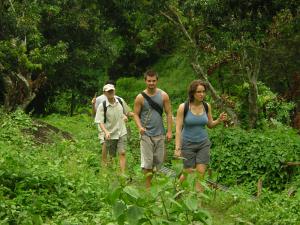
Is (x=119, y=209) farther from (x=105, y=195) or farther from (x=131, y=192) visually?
(x=105, y=195)

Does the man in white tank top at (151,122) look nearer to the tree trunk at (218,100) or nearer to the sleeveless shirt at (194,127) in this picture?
the sleeveless shirt at (194,127)

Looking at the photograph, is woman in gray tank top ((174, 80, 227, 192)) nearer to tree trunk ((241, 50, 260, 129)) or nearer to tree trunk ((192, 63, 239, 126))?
tree trunk ((241, 50, 260, 129))

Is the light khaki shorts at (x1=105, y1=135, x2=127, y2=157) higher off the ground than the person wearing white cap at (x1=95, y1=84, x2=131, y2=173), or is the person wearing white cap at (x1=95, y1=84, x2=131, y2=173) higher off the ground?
the person wearing white cap at (x1=95, y1=84, x2=131, y2=173)

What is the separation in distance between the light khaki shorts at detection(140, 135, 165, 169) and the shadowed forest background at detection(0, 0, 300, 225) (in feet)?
0.91

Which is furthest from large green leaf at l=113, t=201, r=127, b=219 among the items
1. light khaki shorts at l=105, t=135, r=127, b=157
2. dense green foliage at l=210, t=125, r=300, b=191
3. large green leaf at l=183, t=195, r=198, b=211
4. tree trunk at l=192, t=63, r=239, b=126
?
tree trunk at l=192, t=63, r=239, b=126

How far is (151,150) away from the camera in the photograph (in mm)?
8586

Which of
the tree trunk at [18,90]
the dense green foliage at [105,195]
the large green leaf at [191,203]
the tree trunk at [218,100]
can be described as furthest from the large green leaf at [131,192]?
the tree trunk at [18,90]

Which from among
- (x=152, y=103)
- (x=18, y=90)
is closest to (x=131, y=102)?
(x=18, y=90)

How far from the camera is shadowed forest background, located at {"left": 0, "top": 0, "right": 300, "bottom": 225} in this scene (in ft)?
21.4

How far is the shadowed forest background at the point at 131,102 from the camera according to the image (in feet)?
21.4

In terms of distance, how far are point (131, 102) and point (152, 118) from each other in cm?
1856

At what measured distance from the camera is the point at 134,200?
Answer: 395cm

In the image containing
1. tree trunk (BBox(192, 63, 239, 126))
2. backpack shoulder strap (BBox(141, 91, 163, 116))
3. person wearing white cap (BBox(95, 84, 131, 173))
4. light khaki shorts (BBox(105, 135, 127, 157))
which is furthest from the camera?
tree trunk (BBox(192, 63, 239, 126))

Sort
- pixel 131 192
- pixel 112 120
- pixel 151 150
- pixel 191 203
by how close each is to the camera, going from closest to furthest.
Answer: pixel 131 192 → pixel 191 203 → pixel 151 150 → pixel 112 120
